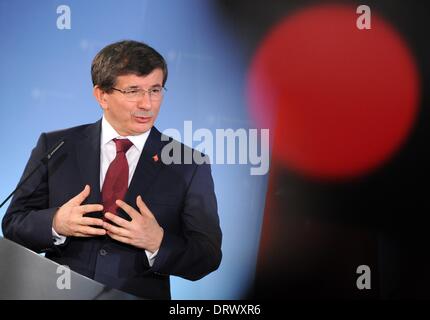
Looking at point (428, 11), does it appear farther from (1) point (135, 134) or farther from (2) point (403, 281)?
(1) point (135, 134)

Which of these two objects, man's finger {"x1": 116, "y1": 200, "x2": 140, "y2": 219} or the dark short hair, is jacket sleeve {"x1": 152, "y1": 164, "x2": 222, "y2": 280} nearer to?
man's finger {"x1": 116, "y1": 200, "x2": 140, "y2": 219}

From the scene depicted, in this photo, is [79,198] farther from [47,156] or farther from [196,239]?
[196,239]

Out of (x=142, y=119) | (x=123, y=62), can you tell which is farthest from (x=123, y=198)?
(x=123, y=62)

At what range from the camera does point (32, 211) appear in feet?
8.00

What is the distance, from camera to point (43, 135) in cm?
250

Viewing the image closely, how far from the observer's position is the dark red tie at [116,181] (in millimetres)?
2436

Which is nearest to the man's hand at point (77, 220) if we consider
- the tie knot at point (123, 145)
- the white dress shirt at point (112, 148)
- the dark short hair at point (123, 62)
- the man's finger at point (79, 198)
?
the man's finger at point (79, 198)

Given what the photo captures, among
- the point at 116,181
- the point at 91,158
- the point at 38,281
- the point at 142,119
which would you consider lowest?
the point at 38,281

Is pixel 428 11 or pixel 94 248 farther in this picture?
pixel 428 11

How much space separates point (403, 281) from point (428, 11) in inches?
48.0

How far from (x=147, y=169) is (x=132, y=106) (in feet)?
0.91

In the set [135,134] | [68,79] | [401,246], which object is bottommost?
[401,246]

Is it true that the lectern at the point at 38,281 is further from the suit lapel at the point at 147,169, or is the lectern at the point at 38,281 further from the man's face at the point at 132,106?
the man's face at the point at 132,106
